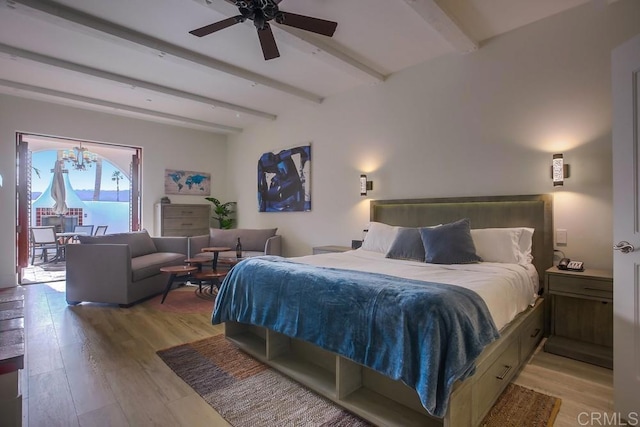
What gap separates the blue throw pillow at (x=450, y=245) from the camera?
2793mm

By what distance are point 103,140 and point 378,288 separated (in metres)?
6.02

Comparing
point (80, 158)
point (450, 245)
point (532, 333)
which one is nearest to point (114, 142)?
point (80, 158)

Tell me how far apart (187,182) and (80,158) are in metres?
2.39

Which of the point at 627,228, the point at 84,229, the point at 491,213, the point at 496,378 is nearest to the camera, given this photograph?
the point at 627,228

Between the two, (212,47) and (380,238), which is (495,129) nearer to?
(380,238)

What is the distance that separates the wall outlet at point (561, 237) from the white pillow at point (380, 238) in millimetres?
1483

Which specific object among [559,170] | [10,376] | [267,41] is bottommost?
[10,376]

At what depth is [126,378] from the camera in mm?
2217

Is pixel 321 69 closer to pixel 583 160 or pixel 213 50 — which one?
pixel 213 50

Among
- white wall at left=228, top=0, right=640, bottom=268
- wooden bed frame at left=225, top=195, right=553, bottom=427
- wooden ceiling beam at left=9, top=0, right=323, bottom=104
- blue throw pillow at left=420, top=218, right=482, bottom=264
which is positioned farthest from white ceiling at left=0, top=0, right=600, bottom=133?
blue throw pillow at left=420, top=218, right=482, bottom=264

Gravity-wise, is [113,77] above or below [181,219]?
above

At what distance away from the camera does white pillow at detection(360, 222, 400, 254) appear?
3.54 metres

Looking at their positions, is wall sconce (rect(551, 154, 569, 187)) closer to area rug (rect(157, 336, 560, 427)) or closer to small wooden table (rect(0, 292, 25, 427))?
area rug (rect(157, 336, 560, 427))

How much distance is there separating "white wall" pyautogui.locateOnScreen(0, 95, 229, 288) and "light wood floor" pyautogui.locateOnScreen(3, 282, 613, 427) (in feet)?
8.70
